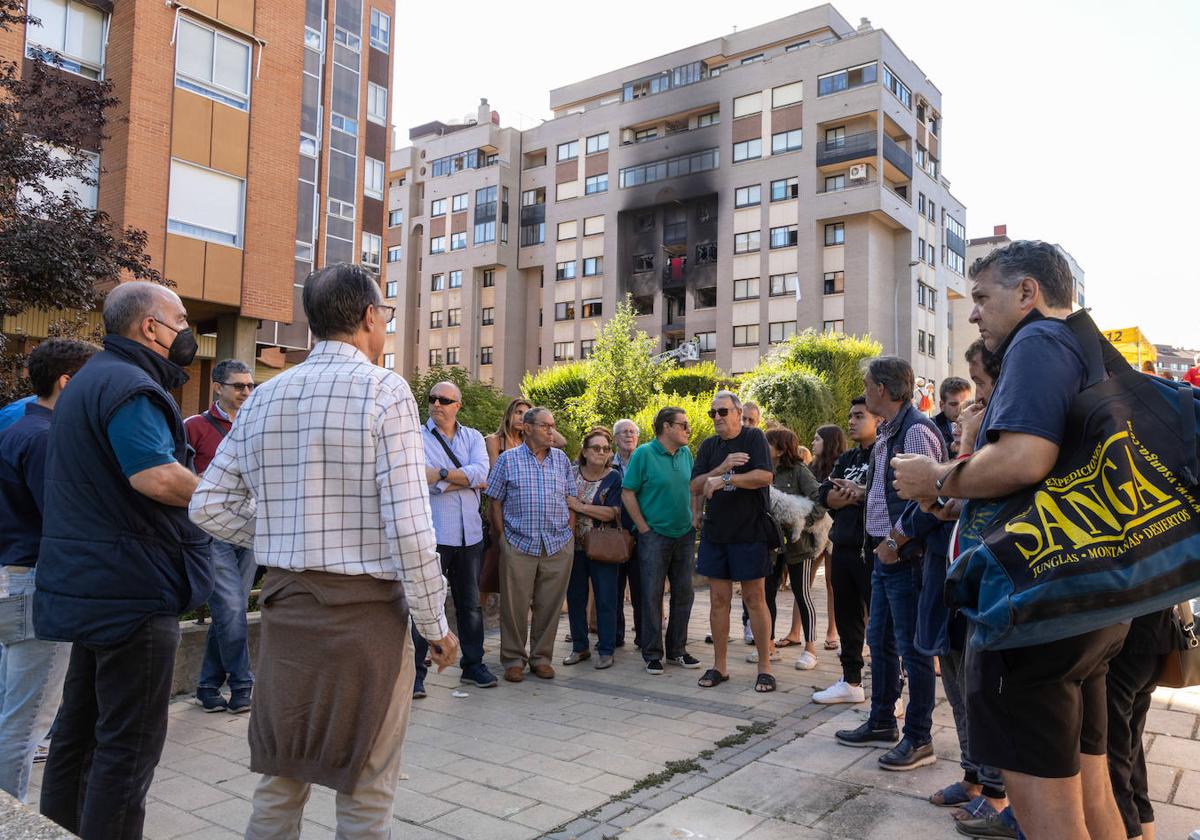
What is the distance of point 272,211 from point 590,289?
3711 cm

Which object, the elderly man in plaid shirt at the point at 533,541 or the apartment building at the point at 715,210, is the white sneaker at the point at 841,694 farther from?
the apartment building at the point at 715,210

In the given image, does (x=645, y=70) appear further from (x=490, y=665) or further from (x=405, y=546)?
(x=405, y=546)

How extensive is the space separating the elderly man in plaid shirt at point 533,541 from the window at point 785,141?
45274mm

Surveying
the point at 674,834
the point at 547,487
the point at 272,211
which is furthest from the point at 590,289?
the point at 674,834

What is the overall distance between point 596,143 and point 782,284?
55.3 feet

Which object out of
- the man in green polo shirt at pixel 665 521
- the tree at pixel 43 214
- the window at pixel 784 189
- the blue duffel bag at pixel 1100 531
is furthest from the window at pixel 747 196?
the blue duffel bag at pixel 1100 531

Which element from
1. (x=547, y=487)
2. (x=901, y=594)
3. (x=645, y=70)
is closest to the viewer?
(x=901, y=594)

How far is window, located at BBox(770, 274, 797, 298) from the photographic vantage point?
48406mm

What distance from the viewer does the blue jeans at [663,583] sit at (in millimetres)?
7391

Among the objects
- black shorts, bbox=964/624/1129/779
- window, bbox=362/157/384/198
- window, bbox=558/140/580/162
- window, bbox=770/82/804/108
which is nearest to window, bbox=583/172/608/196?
window, bbox=558/140/580/162

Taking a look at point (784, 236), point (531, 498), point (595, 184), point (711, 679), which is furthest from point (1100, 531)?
point (595, 184)

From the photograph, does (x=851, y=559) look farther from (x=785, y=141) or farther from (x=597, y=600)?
(x=785, y=141)

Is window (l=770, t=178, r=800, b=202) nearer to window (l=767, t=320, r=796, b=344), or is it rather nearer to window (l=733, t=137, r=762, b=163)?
window (l=733, t=137, r=762, b=163)

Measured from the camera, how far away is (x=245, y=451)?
2.84m
